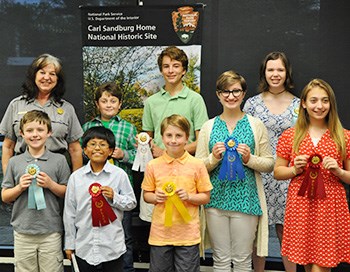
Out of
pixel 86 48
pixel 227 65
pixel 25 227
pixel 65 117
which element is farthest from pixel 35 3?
pixel 25 227

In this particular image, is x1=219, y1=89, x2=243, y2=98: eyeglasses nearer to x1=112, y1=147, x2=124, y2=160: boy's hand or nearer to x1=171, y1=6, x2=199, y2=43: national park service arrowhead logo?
x1=112, y1=147, x2=124, y2=160: boy's hand

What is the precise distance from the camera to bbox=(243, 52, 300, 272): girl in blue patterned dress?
3373 mm

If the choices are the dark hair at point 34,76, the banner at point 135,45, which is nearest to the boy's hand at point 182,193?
the dark hair at point 34,76

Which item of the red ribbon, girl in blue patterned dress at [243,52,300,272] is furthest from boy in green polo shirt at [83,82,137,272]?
girl in blue patterned dress at [243,52,300,272]

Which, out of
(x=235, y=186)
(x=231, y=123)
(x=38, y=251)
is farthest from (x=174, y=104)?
(x=38, y=251)

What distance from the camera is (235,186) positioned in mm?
3051

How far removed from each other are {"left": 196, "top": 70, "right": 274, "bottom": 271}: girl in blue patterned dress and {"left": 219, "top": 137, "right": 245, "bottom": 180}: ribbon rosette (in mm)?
34

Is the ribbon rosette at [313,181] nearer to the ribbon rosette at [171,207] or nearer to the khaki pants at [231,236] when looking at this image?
the khaki pants at [231,236]

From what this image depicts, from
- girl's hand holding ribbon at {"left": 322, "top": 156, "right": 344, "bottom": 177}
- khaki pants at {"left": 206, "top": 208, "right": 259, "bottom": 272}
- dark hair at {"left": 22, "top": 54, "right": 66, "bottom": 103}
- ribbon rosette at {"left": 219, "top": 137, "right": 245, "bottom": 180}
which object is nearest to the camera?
girl's hand holding ribbon at {"left": 322, "top": 156, "right": 344, "bottom": 177}

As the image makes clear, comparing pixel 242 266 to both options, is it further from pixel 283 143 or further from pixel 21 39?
pixel 21 39

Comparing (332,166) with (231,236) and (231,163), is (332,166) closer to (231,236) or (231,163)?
(231,163)

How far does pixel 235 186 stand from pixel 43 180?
44.2 inches

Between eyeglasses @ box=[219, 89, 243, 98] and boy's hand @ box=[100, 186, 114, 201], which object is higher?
eyeglasses @ box=[219, 89, 243, 98]

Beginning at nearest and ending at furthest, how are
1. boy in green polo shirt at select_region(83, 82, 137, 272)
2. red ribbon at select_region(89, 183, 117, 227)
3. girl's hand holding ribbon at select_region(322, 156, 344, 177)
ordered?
1. girl's hand holding ribbon at select_region(322, 156, 344, 177)
2. red ribbon at select_region(89, 183, 117, 227)
3. boy in green polo shirt at select_region(83, 82, 137, 272)
